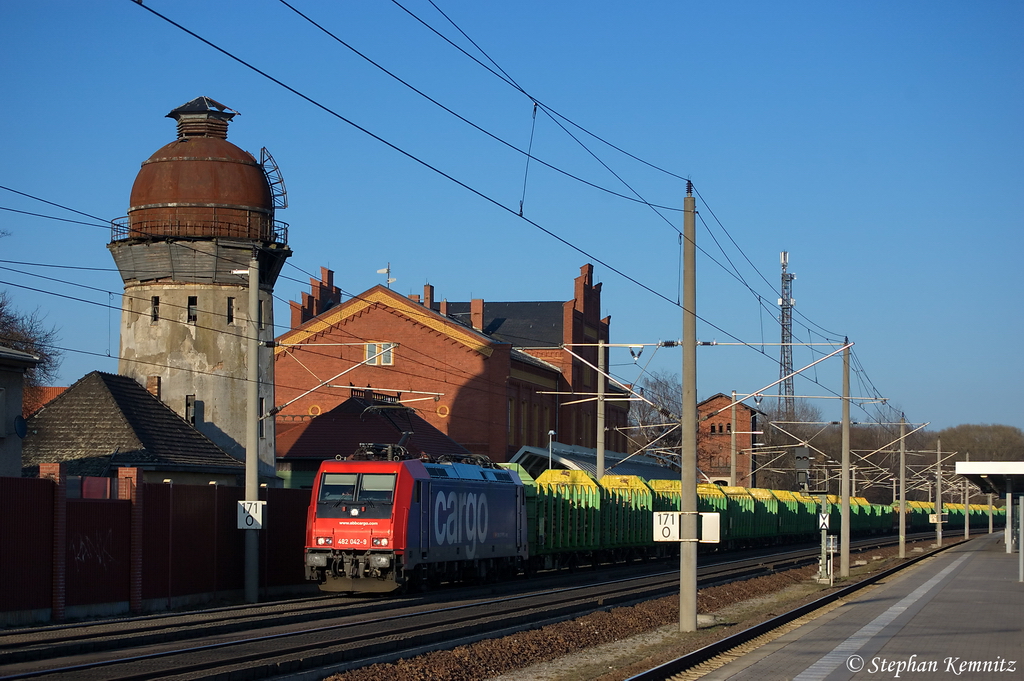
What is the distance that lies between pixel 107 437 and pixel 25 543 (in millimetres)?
17960

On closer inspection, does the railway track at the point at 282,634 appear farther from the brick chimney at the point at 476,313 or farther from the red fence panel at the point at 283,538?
the brick chimney at the point at 476,313

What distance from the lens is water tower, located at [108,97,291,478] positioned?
44.2 m

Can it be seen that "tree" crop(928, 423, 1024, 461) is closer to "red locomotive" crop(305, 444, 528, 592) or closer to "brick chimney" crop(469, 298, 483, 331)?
"brick chimney" crop(469, 298, 483, 331)

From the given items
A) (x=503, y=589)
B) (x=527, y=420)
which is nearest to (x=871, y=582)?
(x=503, y=589)

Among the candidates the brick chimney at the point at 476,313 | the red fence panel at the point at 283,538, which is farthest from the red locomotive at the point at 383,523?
the brick chimney at the point at 476,313

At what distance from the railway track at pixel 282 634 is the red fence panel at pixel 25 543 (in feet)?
3.53

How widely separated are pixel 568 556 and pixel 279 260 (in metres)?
16.6

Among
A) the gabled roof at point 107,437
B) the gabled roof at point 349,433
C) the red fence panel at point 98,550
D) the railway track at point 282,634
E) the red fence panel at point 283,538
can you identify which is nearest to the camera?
the railway track at point 282,634

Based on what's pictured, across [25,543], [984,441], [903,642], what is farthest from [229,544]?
[984,441]

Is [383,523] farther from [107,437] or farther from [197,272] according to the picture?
[197,272]

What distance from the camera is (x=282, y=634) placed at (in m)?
18.8

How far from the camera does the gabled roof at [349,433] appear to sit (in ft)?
180

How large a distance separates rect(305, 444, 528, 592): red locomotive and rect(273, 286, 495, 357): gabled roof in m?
37.2

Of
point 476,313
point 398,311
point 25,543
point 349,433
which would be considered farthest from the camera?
point 476,313
